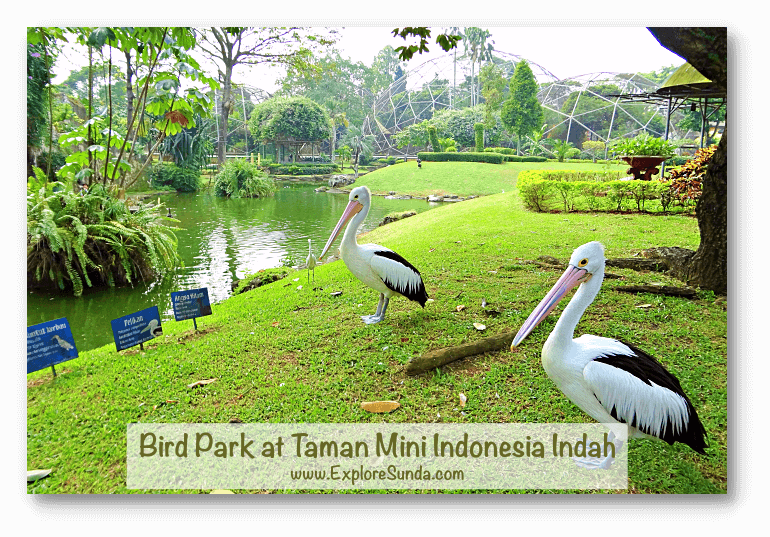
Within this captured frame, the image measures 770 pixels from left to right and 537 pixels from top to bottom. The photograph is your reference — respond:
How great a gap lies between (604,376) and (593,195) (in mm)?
5940

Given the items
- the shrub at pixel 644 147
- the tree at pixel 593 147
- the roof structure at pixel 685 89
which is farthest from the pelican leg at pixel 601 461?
the shrub at pixel 644 147

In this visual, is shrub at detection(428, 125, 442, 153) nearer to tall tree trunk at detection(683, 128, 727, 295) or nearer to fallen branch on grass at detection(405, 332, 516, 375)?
tall tree trunk at detection(683, 128, 727, 295)

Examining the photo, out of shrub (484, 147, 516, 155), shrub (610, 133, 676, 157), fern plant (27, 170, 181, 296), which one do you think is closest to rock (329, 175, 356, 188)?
fern plant (27, 170, 181, 296)

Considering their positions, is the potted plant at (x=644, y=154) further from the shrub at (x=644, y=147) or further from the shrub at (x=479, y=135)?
the shrub at (x=479, y=135)

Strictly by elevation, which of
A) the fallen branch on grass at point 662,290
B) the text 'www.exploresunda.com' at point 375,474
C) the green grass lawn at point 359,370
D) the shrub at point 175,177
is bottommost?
the text 'www.exploresunda.com' at point 375,474

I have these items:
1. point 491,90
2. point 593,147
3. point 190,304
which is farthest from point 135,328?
point 593,147

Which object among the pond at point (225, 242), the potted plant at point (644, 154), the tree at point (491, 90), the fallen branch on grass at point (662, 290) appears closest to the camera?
the fallen branch on grass at point (662, 290)

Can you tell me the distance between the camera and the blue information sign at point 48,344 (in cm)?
290

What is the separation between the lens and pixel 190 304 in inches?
148

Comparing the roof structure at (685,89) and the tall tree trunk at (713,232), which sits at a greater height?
the roof structure at (685,89)

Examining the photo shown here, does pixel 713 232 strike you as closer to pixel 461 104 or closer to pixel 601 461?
pixel 601 461

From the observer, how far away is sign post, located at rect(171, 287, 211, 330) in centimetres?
371

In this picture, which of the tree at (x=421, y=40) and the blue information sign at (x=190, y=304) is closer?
the blue information sign at (x=190, y=304)

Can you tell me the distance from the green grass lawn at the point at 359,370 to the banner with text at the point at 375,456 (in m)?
0.09
